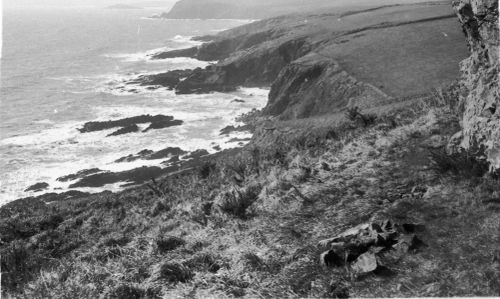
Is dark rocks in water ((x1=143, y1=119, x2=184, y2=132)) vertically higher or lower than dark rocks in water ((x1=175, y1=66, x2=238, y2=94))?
lower

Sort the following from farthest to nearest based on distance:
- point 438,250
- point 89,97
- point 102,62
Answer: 1. point 102,62
2. point 89,97
3. point 438,250

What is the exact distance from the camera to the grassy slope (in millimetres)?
6105

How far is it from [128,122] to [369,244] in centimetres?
4713

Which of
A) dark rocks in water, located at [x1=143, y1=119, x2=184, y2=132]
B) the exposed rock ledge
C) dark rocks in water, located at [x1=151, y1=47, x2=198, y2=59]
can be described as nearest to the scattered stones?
the exposed rock ledge

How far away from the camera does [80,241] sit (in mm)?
11836

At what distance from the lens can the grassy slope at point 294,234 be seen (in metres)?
6.11

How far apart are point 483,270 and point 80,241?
32.7 ft

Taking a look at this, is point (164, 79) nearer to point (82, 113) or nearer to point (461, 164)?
point (82, 113)

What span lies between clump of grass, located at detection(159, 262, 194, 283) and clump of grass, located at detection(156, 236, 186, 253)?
1239mm

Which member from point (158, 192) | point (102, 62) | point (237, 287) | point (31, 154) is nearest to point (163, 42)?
point (102, 62)

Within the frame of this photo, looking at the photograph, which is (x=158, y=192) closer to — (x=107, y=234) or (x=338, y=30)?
(x=107, y=234)

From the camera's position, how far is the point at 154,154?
4100 cm

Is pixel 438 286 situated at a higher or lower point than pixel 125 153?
higher

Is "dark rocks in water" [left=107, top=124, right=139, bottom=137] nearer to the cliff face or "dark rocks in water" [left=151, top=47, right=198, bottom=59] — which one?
the cliff face
